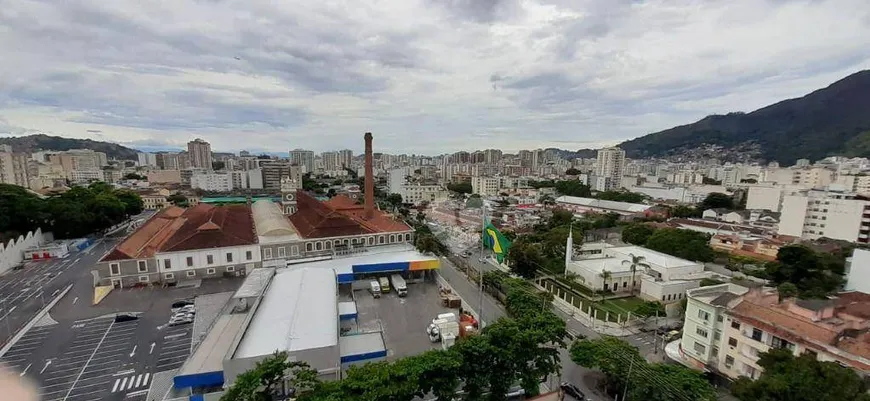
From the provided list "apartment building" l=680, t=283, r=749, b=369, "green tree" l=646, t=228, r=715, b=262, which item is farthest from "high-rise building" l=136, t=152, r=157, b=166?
"apartment building" l=680, t=283, r=749, b=369

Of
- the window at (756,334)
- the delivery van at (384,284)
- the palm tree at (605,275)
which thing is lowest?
the delivery van at (384,284)

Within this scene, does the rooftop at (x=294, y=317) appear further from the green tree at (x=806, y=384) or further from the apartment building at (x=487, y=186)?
the apartment building at (x=487, y=186)

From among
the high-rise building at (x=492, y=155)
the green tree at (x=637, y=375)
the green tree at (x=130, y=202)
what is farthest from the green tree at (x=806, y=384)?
the high-rise building at (x=492, y=155)

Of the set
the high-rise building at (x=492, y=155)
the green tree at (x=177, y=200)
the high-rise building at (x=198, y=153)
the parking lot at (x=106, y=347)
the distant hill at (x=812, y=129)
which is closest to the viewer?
the parking lot at (x=106, y=347)

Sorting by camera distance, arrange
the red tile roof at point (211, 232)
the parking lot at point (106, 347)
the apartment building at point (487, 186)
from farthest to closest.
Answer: the apartment building at point (487, 186) < the red tile roof at point (211, 232) < the parking lot at point (106, 347)

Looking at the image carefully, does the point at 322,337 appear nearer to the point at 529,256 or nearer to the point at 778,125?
the point at 529,256

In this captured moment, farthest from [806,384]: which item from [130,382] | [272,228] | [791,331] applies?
[272,228]

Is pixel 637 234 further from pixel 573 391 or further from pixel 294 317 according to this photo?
pixel 294 317
